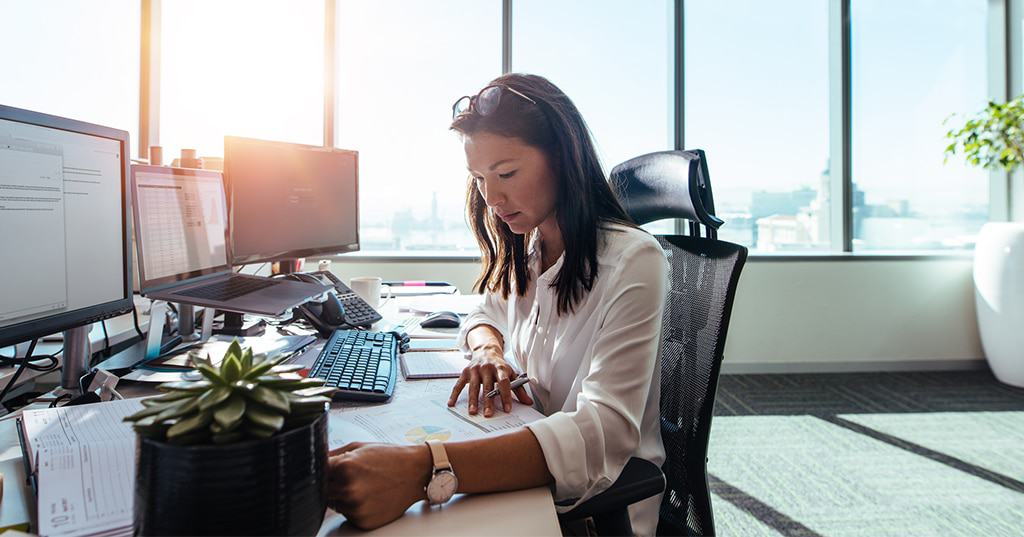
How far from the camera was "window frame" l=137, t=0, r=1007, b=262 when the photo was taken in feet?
10.9

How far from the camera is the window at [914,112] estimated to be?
139 inches

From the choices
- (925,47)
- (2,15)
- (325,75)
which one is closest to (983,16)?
(925,47)

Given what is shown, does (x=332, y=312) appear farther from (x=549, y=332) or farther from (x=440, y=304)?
(x=549, y=332)

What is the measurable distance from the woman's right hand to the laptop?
1.44 ft

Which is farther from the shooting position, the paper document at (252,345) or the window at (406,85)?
the window at (406,85)

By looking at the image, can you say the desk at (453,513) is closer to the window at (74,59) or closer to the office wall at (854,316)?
the window at (74,59)

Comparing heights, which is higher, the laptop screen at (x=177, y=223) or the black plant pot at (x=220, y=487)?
the laptop screen at (x=177, y=223)

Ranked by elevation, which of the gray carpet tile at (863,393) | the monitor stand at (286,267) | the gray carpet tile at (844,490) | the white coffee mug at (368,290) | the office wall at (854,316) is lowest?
the gray carpet tile at (844,490)

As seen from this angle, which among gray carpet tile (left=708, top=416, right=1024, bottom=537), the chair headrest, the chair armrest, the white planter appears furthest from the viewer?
the white planter

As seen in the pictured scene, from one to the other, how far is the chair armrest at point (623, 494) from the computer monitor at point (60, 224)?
776mm

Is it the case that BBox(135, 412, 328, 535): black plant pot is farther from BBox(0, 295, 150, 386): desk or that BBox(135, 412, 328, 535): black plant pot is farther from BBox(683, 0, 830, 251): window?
BBox(683, 0, 830, 251): window

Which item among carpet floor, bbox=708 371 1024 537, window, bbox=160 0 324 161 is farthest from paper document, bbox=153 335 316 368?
window, bbox=160 0 324 161

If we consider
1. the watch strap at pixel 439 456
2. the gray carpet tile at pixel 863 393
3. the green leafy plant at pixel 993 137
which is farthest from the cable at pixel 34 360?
the green leafy plant at pixel 993 137

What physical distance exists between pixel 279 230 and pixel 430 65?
6.70ft
